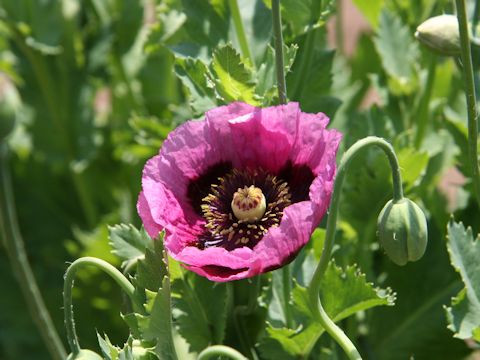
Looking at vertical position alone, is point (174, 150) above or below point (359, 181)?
above

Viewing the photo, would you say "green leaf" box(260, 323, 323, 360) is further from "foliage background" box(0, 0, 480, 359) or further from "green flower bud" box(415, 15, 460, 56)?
"green flower bud" box(415, 15, 460, 56)

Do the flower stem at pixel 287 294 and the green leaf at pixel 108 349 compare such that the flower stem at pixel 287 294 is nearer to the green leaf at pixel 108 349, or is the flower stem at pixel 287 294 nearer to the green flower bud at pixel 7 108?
the green leaf at pixel 108 349

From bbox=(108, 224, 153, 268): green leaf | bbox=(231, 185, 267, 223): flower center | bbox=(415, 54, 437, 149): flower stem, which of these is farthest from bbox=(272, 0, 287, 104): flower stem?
bbox=(415, 54, 437, 149): flower stem

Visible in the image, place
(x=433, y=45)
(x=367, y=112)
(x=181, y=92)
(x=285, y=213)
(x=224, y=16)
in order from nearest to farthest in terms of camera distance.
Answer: (x=285, y=213), (x=433, y=45), (x=224, y=16), (x=367, y=112), (x=181, y=92)

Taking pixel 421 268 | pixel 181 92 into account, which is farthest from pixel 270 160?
pixel 181 92

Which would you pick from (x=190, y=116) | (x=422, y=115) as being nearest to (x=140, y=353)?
(x=190, y=116)

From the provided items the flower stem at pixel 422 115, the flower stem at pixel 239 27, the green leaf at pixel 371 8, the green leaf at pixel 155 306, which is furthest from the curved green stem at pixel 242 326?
the green leaf at pixel 371 8

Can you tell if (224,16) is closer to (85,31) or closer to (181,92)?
(181,92)

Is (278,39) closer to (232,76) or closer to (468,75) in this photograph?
(232,76)
